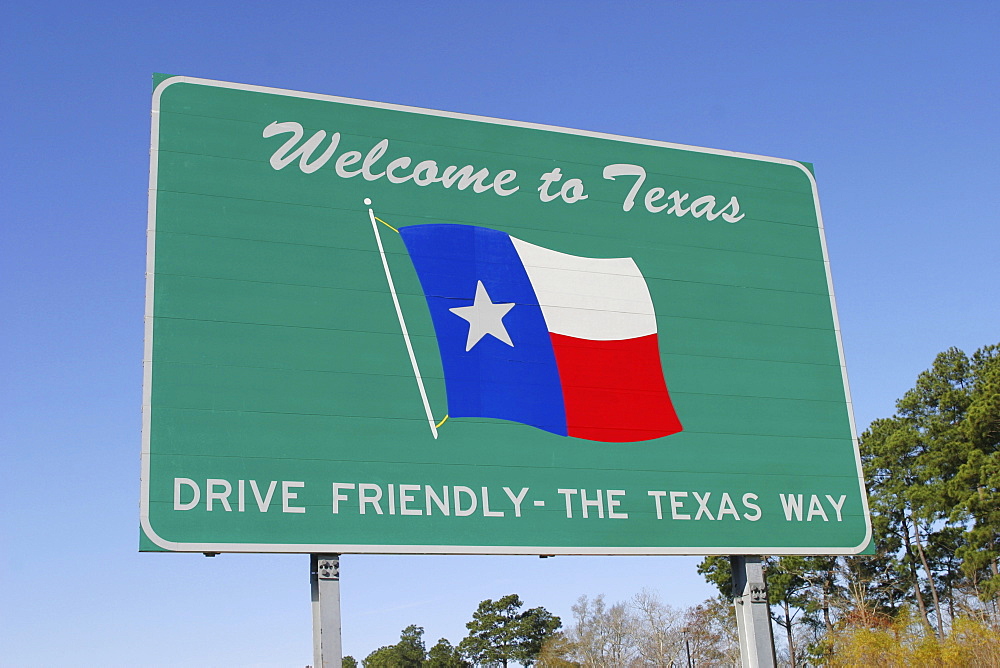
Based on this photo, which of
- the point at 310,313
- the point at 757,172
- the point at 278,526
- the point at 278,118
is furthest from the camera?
the point at 757,172

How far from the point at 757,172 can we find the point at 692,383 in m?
3.10

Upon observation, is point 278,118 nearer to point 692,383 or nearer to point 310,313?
point 310,313

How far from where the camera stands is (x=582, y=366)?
11250mm

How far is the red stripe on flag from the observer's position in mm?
11055

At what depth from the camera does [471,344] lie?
10805mm

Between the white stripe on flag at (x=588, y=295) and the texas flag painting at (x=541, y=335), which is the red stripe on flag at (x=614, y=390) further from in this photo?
the white stripe on flag at (x=588, y=295)

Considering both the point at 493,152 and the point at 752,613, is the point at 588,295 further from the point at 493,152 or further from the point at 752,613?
the point at 752,613

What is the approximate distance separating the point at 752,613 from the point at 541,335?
3.68m

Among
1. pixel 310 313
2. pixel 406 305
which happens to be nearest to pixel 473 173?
pixel 406 305

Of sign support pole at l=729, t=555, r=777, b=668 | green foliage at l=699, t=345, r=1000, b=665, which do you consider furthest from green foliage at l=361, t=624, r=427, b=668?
sign support pole at l=729, t=555, r=777, b=668

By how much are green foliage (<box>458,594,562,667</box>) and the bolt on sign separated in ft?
153

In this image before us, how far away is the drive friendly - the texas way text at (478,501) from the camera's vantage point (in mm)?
9305

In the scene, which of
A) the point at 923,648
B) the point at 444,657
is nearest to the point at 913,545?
the point at 923,648

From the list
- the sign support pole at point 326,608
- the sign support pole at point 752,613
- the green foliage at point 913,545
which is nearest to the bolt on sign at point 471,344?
the sign support pole at point 326,608
